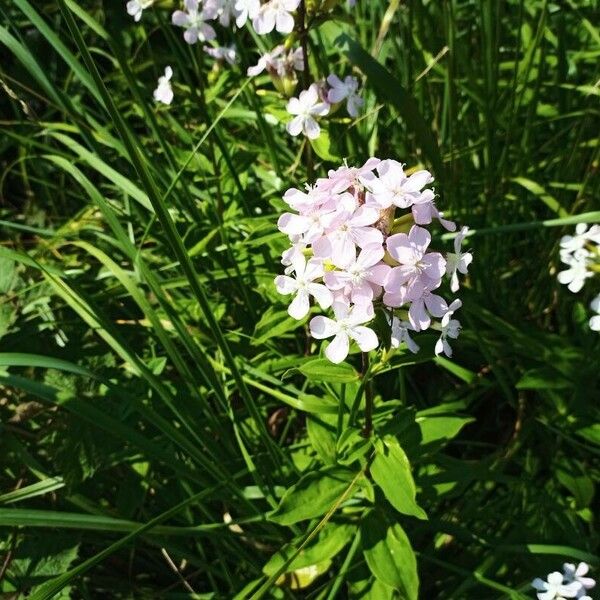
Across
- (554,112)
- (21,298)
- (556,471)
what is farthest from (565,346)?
(21,298)

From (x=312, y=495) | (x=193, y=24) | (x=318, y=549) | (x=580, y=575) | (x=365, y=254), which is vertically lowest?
(x=580, y=575)

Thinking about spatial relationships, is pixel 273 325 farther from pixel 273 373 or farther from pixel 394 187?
pixel 394 187

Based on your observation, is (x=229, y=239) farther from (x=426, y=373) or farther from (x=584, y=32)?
(x=584, y=32)

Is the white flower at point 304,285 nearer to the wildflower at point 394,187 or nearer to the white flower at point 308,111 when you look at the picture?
the wildflower at point 394,187

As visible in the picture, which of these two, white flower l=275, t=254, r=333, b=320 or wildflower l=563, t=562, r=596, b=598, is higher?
white flower l=275, t=254, r=333, b=320

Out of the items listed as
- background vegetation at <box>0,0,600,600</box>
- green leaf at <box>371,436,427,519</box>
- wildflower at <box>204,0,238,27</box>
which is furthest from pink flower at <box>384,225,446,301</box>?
wildflower at <box>204,0,238,27</box>

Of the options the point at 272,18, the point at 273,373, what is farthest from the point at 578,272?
the point at 272,18

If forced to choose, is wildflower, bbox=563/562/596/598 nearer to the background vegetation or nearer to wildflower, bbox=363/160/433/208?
the background vegetation
